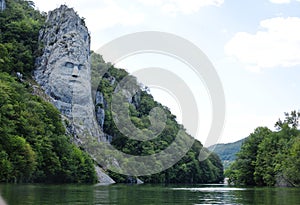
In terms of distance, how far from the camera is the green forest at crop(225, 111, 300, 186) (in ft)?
283

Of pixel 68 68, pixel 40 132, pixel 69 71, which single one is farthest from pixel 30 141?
pixel 68 68

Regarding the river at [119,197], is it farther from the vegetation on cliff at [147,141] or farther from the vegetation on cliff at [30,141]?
the vegetation on cliff at [147,141]

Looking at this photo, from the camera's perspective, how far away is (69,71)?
118375 mm

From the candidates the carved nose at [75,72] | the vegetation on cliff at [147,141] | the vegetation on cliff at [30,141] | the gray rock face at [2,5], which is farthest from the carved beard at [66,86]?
the gray rock face at [2,5]

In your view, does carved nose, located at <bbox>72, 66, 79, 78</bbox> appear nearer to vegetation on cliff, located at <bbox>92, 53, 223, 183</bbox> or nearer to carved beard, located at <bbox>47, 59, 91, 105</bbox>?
carved beard, located at <bbox>47, 59, 91, 105</bbox>

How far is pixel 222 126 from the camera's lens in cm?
10825

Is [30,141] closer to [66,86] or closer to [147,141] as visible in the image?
[66,86]

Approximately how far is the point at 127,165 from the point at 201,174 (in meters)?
47.4

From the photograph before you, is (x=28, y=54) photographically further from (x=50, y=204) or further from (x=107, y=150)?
(x=50, y=204)

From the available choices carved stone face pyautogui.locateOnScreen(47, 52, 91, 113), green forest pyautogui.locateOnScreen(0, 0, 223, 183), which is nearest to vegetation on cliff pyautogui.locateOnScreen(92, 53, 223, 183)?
green forest pyautogui.locateOnScreen(0, 0, 223, 183)

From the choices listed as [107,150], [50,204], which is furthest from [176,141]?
[50,204]

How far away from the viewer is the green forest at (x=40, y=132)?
61.2m

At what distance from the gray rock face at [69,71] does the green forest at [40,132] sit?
175 inches

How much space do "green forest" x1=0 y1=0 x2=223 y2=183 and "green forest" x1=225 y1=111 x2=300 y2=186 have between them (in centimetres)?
3115
